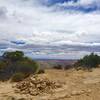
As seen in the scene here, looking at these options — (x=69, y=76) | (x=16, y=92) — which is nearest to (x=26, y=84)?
(x=16, y=92)

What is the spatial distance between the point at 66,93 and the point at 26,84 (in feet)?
12.6

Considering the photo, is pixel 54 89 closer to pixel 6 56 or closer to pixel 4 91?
pixel 4 91

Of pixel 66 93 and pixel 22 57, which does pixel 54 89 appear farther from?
pixel 22 57

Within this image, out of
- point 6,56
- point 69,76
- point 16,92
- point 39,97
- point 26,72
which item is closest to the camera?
point 39,97

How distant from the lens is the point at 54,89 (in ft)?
73.0

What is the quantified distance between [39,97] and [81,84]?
211 inches

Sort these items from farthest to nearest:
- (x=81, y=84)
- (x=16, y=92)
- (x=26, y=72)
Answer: (x=26, y=72), (x=81, y=84), (x=16, y=92)

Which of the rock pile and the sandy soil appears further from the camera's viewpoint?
the rock pile

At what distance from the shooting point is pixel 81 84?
2422cm

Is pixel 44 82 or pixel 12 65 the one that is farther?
pixel 12 65

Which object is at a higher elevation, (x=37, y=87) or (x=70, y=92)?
(x=37, y=87)

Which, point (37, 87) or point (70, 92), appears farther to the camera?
point (37, 87)

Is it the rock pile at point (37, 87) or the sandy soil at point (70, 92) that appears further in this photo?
the rock pile at point (37, 87)

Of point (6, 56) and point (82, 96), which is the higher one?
point (6, 56)
